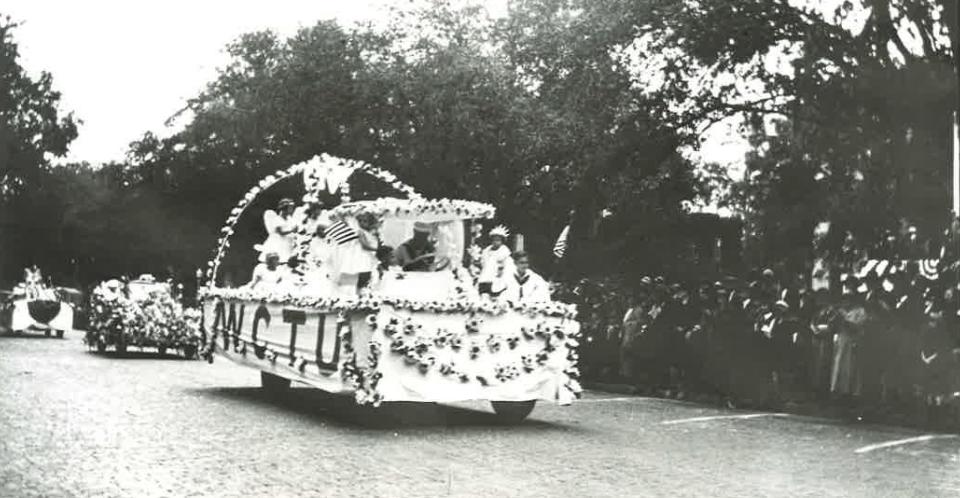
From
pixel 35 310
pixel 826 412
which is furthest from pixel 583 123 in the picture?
pixel 35 310

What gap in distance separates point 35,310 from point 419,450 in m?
23.1

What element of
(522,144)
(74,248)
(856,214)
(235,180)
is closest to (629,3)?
(522,144)

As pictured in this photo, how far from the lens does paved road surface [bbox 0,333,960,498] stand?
8.95m

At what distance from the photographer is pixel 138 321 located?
23812 millimetres

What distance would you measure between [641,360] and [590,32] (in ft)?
26.9

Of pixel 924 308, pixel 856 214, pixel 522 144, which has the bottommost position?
pixel 924 308

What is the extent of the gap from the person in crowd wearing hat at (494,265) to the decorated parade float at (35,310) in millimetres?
19282

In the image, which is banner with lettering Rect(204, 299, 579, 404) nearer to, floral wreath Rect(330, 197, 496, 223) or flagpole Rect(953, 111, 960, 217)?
floral wreath Rect(330, 197, 496, 223)

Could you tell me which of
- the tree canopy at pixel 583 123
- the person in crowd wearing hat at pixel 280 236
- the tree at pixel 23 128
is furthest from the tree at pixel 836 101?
the tree at pixel 23 128

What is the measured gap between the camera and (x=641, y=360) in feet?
62.0

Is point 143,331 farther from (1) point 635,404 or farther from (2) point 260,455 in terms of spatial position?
(2) point 260,455

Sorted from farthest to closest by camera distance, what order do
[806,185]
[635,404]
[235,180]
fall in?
[235,180], [806,185], [635,404]

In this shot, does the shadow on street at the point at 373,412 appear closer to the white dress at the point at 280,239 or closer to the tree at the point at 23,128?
the white dress at the point at 280,239

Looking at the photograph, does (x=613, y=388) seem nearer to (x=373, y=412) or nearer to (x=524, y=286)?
(x=524, y=286)
